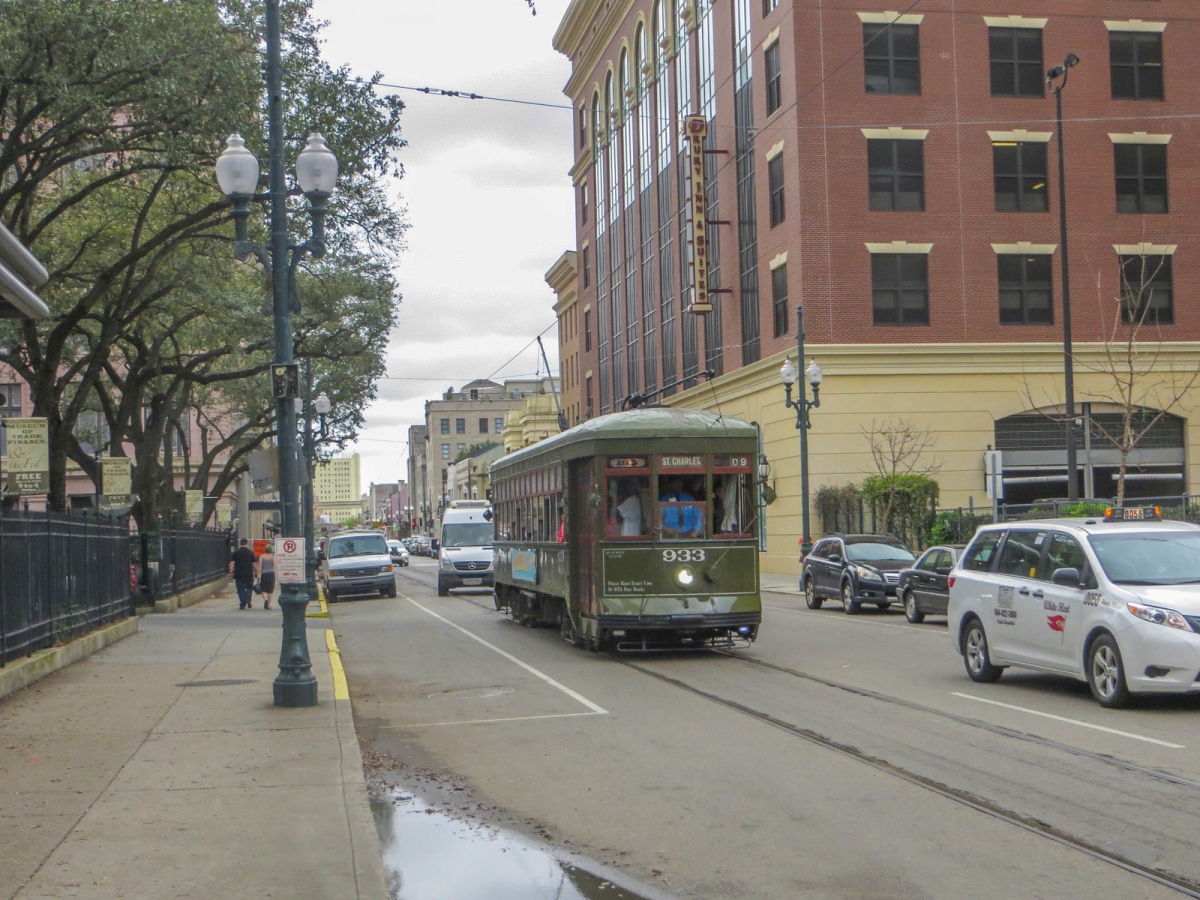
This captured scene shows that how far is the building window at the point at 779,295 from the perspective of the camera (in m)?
40.6

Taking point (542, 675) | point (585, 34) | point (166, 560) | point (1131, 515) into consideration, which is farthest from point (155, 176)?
point (585, 34)

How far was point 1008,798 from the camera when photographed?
27.9 ft

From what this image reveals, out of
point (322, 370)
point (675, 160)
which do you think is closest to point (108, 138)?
point (322, 370)

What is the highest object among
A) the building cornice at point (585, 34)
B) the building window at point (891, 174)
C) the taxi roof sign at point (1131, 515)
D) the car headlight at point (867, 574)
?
the building cornice at point (585, 34)

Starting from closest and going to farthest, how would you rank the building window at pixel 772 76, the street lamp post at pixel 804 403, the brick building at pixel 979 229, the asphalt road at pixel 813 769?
the asphalt road at pixel 813 769 → the street lamp post at pixel 804 403 → the brick building at pixel 979 229 → the building window at pixel 772 76

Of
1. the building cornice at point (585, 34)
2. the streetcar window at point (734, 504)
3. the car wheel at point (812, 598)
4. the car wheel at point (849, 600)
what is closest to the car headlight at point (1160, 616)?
the streetcar window at point (734, 504)

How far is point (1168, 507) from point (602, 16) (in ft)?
143

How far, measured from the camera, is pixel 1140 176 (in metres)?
40.5

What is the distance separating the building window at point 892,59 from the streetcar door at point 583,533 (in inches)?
964

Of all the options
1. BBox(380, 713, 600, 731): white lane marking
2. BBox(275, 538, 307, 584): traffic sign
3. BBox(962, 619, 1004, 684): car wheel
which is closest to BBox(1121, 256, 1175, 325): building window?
BBox(962, 619, 1004, 684): car wheel

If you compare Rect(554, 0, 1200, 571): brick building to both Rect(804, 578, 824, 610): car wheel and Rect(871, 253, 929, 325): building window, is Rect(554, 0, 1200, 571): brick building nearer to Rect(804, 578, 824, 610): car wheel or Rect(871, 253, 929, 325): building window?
Rect(871, 253, 929, 325): building window

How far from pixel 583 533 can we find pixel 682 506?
1.51m

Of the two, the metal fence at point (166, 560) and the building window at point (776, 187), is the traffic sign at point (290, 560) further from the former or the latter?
the building window at point (776, 187)

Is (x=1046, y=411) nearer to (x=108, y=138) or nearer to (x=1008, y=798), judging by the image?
(x=108, y=138)
